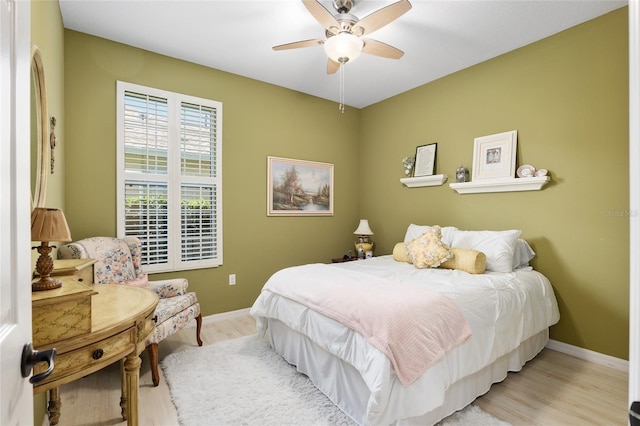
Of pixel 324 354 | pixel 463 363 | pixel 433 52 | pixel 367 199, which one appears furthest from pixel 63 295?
pixel 367 199

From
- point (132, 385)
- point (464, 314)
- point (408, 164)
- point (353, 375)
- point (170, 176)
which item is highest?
point (408, 164)

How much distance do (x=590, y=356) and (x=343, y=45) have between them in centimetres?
331

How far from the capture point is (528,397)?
7.20 ft

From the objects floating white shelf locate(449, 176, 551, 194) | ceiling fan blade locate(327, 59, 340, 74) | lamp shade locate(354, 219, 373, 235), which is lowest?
lamp shade locate(354, 219, 373, 235)

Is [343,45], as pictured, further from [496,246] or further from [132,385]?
[132,385]

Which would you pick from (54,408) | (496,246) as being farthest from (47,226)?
(496,246)

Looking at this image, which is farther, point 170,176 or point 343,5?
point 170,176

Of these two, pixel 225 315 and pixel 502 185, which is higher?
pixel 502 185

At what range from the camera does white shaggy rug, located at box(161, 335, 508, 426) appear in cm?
194

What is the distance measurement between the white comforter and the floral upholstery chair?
2.05 ft

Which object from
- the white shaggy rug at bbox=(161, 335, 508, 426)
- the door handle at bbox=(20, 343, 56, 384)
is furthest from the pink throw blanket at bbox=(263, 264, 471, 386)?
A: the door handle at bbox=(20, 343, 56, 384)

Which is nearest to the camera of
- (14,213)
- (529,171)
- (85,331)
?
(14,213)

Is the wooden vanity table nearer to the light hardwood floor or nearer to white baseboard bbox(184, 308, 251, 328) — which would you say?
the light hardwood floor

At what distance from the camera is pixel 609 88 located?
103 inches
